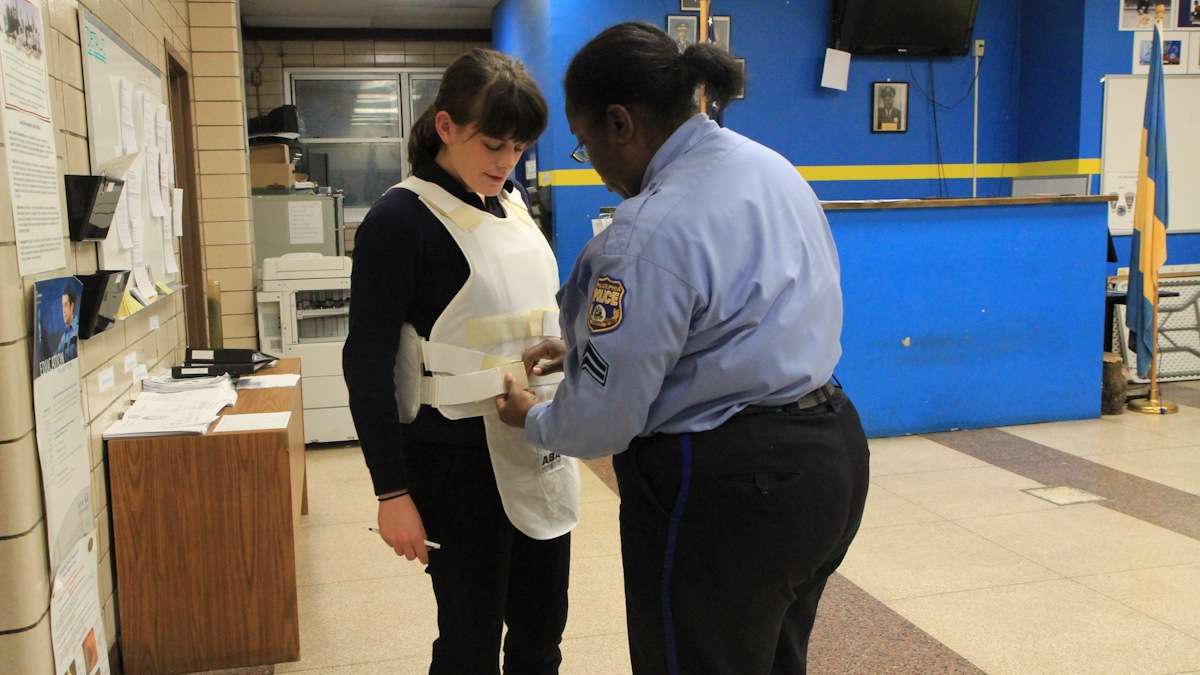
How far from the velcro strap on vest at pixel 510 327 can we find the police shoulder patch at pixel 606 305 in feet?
1.23

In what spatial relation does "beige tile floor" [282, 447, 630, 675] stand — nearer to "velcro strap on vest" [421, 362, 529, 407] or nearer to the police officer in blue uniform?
"velcro strap on vest" [421, 362, 529, 407]

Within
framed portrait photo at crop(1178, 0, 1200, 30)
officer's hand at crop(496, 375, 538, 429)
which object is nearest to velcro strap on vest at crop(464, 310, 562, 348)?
officer's hand at crop(496, 375, 538, 429)

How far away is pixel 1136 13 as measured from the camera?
6.17 m

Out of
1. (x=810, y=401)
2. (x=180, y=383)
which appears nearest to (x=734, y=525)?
(x=810, y=401)

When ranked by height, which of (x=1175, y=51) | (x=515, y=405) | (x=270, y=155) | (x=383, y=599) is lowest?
(x=383, y=599)

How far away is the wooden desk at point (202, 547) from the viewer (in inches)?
91.3

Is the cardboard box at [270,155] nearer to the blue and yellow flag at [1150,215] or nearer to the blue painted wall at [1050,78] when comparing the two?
the blue and yellow flag at [1150,215]

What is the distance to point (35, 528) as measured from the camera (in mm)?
1656

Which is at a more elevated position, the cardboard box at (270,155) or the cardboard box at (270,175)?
the cardboard box at (270,155)

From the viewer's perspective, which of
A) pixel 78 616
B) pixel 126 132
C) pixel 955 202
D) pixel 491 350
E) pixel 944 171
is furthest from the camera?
pixel 944 171

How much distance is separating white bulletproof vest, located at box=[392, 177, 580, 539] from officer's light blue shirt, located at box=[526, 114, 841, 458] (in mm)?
297

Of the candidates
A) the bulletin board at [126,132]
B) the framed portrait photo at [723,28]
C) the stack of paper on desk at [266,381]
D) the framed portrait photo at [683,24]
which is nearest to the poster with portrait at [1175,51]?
the framed portrait photo at [723,28]

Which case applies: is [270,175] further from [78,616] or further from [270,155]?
[78,616]

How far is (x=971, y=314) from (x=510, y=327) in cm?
394
